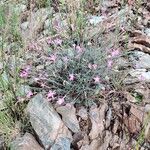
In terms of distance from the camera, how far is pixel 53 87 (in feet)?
9.63

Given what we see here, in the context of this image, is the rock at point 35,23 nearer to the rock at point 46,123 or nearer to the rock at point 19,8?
the rock at point 19,8

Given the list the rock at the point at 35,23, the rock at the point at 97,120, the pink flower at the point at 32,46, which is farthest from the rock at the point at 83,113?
the rock at the point at 35,23

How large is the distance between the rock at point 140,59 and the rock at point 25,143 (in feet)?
3.51

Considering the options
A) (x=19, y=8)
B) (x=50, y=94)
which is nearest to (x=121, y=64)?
(x=50, y=94)

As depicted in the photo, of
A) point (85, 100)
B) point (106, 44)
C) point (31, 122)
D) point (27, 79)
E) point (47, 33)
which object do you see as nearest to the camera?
point (31, 122)

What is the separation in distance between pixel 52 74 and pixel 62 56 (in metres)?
0.20

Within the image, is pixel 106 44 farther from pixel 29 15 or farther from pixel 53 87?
pixel 29 15

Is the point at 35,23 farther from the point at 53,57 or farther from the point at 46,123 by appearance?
the point at 46,123

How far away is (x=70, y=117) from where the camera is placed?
275cm

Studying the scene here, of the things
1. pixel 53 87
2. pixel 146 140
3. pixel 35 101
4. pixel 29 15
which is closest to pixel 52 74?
pixel 53 87

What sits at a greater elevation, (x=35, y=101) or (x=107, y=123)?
(x=35, y=101)

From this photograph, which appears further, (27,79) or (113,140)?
(27,79)

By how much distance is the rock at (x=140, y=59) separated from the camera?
3147mm

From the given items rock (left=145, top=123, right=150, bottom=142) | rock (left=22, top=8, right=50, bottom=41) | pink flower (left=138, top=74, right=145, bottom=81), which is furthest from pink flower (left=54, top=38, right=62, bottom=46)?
rock (left=145, top=123, right=150, bottom=142)
